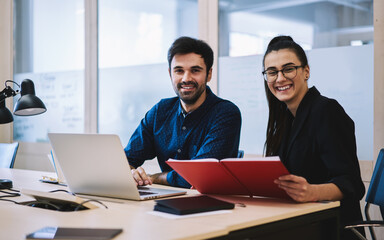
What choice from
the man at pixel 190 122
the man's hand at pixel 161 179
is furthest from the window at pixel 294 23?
the man's hand at pixel 161 179

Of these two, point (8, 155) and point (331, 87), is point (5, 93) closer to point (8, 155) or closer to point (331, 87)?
point (8, 155)

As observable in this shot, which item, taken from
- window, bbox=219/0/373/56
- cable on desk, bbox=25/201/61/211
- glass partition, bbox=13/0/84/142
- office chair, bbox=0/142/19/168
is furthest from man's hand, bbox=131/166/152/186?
glass partition, bbox=13/0/84/142

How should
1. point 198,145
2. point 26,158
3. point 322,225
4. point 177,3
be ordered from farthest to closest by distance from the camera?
point 26,158 < point 177,3 < point 198,145 < point 322,225

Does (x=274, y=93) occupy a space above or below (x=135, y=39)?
below

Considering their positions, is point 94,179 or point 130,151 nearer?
point 94,179

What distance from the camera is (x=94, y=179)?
1732 mm

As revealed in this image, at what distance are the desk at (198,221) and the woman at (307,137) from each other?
8 cm

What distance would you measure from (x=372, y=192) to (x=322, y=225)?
628mm

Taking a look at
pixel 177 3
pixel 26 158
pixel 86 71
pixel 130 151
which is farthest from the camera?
pixel 26 158

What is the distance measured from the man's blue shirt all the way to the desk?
0.62 meters

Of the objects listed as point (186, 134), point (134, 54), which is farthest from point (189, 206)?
point (134, 54)

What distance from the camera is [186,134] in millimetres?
2512

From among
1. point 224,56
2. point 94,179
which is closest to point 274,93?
point 94,179

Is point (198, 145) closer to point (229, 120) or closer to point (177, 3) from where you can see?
point (229, 120)
